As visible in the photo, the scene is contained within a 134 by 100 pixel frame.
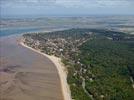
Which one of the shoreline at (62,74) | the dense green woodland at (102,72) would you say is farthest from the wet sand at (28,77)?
the dense green woodland at (102,72)

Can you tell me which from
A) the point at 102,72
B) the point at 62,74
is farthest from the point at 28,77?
the point at 102,72

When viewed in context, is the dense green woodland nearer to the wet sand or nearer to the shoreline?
the shoreline

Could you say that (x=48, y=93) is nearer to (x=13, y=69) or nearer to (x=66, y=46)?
(x=13, y=69)

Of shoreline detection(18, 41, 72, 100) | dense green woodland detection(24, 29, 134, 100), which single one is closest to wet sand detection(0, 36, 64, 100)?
shoreline detection(18, 41, 72, 100)

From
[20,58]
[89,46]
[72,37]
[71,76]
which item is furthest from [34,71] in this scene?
[72,37]

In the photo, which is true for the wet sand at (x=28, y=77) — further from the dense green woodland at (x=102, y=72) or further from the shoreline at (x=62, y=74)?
the dense green woodland at (x=102, y=72)

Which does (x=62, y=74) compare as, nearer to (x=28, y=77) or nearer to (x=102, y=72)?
(x=28, y=77)
